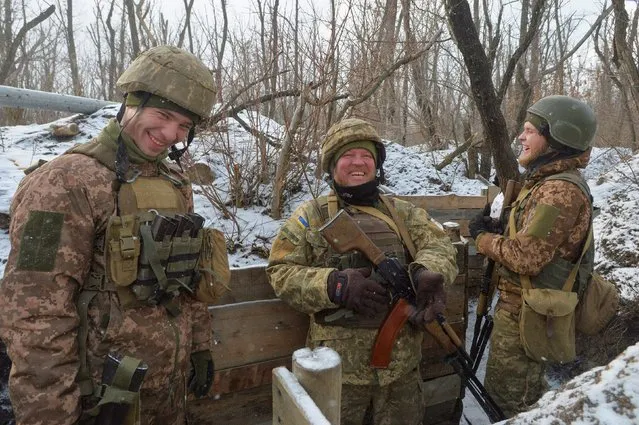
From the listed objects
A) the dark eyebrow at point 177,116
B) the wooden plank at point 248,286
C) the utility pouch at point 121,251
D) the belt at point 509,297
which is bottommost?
the belt at point 509,297

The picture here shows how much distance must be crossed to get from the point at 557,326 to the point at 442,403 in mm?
1134

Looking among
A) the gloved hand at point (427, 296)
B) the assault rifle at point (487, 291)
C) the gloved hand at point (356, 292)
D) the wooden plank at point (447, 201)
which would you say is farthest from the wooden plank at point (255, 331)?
the wooden plank at point (447, 201)

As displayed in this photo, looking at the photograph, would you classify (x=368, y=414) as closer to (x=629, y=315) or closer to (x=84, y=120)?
(x=629, y=315)

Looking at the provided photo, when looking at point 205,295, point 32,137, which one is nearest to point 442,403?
point 205,295

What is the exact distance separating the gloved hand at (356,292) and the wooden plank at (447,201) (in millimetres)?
3818

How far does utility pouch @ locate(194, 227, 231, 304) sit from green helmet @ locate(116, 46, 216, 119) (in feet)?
1.95

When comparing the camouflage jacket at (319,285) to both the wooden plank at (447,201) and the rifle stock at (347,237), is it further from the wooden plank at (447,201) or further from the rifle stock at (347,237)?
the wooden plank at (447,201)

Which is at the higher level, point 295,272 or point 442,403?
point 295,272

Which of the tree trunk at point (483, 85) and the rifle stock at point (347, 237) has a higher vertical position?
the tree trunk at point (483, 85)

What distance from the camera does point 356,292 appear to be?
7.09 ft

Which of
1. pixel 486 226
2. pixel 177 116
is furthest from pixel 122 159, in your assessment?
pixel 486 226

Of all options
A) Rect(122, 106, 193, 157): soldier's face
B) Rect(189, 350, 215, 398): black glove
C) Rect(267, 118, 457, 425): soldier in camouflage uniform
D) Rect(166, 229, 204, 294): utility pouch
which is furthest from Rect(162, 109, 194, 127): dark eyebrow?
Rect(189, 350, 215, 398): black glove

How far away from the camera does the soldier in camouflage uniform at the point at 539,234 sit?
99.1 inches

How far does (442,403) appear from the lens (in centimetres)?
327
